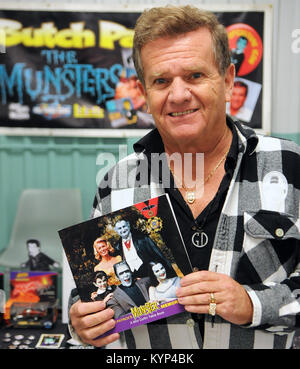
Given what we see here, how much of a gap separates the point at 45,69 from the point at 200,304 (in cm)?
246

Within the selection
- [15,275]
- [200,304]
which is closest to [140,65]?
[200,304]

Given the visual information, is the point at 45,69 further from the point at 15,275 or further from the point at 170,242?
the point at 170,242

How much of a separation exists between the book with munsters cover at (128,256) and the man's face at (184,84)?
217mm

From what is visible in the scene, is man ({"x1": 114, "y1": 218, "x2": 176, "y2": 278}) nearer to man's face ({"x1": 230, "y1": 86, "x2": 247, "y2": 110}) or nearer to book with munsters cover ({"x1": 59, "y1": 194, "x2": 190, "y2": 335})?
book with munsters cover ({"x1": 59, "y1": 194, "x2": 190, "y2": 335})

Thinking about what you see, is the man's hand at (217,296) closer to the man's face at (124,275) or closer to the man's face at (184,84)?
the man's face at (124,275)

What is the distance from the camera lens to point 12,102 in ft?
9.34

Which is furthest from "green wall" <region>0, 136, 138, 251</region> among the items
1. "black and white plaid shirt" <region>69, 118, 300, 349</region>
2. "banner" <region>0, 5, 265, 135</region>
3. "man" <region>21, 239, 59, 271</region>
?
"black and white plaid shirt" <region>69, 118, 300, 349</region>

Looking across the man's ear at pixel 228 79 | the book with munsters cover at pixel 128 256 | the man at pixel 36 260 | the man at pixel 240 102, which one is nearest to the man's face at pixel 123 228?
the book with munsters cover at pixel 128 256

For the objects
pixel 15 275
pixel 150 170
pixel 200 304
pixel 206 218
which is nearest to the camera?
pixel 200 304

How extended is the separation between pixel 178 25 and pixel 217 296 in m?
0.67

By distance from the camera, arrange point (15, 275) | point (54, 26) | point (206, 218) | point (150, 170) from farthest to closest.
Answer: point (54, 26), point (15, 275), point (150, 170), point (206, 218)

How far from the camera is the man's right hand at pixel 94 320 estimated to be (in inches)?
34.5

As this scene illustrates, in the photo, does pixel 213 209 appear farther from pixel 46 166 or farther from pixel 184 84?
pixel 46 166

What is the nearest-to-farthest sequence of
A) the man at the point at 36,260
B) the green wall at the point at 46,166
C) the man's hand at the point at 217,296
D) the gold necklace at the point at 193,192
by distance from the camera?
the man's hand at the point at 217,296, the gold necklace at the point at 193,192, the man at the point at 36,260, the green wall at the point at 46,166
